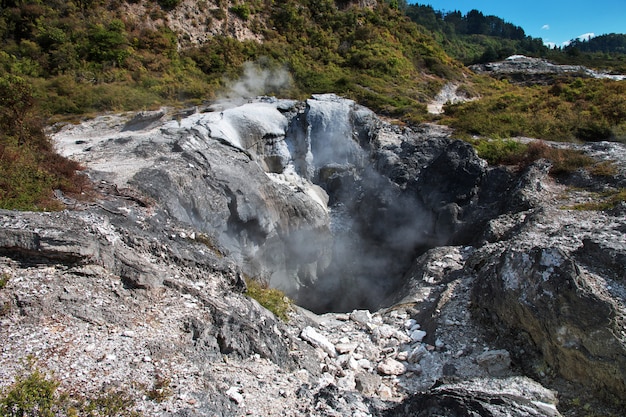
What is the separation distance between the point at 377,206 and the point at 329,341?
9367mm

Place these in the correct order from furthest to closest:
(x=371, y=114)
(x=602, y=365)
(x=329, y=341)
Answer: (x=371, y=114) → (x=329, y=341) → (x=602, y=365)

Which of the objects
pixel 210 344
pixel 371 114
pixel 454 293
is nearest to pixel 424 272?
pixel 454 293

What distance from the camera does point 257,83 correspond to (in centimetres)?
2473

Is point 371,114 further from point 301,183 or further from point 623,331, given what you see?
point 623,331

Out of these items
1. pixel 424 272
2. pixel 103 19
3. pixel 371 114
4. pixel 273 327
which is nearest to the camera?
pixel 273 327

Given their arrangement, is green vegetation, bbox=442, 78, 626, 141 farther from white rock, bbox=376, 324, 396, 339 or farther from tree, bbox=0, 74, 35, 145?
tree, bbox=0, 74, 35, 145

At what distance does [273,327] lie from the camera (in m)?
7.30

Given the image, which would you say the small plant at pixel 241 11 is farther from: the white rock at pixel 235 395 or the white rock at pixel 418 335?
the white rock at pixel 235 395

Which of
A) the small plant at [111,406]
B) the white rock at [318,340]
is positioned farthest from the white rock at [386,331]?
the small plant at [111,406]

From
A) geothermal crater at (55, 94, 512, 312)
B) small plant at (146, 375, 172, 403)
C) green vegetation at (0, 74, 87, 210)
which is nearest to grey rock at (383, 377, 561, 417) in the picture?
small plant at (146, 375, 172, 403)

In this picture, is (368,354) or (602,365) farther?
(368,354)

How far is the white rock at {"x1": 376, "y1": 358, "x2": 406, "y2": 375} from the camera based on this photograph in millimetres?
7078

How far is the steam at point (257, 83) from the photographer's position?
22.7 metres

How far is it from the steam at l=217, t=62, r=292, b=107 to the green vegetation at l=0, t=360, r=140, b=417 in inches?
690
